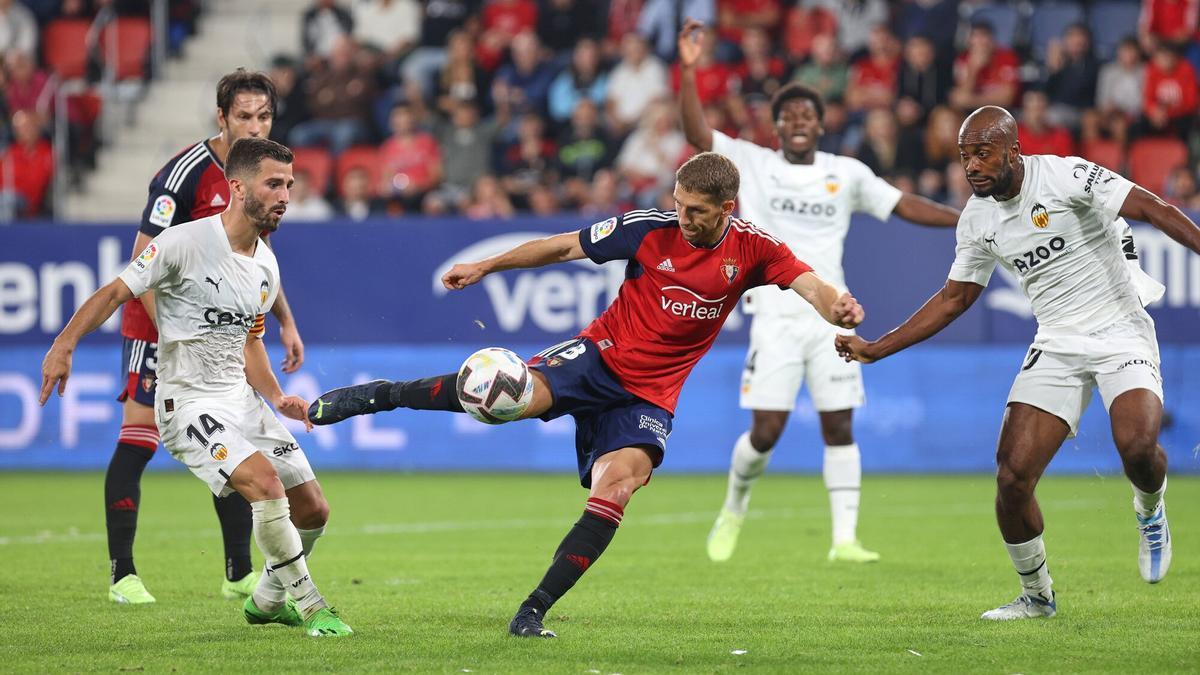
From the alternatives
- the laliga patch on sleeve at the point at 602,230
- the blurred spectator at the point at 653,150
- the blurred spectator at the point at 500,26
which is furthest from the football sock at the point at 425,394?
the blurred spectator at the point at 500,26

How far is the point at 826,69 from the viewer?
18234 millimetres

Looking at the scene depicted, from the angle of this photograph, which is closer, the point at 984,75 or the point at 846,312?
the point at 846,312

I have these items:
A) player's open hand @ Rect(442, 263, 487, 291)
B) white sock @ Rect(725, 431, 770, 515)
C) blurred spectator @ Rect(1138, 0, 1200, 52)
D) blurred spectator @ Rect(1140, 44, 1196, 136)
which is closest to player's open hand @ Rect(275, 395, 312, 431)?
player's open hand @ Rect(442, 263, 487, 291)

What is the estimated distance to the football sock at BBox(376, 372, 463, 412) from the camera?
7027 mm

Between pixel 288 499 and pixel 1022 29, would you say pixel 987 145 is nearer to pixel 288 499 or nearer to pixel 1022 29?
pixel 288 499

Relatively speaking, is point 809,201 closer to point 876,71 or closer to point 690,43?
point 690,43

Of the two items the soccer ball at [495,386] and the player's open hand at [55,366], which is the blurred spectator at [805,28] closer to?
the soccer ball at [495,386]

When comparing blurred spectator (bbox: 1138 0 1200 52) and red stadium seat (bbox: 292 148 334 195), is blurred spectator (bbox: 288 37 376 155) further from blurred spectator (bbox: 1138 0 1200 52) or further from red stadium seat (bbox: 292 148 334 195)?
blurred spectator (bbox: 1138 0 1200 52)

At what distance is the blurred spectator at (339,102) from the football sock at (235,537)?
37.5 feet

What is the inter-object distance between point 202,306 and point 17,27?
52.2ft

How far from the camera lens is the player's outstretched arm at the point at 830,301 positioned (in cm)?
666

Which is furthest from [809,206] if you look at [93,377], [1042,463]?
[93,377]

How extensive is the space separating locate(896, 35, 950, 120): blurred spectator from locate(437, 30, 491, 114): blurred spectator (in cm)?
499

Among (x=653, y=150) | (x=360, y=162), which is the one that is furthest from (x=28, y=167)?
(x=653, y=150)
